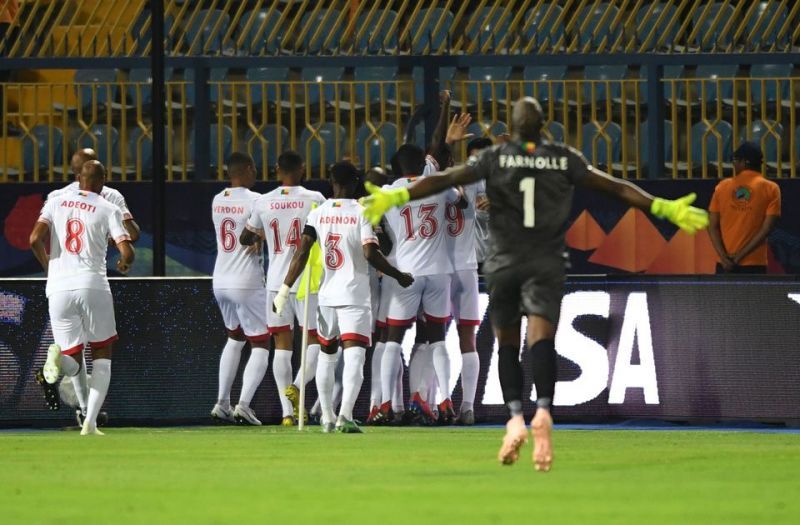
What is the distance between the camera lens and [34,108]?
1944cm

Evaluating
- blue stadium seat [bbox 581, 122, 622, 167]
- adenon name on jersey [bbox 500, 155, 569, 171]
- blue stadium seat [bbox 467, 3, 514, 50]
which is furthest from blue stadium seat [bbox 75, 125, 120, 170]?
adenon name on jersey [bbox 500, 155, 569, 171]

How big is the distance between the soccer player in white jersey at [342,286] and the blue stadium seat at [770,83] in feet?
23.2

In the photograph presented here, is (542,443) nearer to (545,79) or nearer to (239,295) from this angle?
(239,295)

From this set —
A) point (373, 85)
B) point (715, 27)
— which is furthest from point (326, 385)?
point (715, 27)

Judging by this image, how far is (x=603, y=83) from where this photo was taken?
1930 centimetres

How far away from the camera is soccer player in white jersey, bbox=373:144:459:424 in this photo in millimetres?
13828

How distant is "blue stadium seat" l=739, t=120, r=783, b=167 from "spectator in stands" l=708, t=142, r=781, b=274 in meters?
2.87

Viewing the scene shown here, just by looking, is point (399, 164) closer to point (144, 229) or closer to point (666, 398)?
point (666, 398)

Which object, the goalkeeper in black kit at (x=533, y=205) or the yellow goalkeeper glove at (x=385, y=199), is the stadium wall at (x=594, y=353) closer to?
the goalkeeper in black kit at (x=533, y=205)

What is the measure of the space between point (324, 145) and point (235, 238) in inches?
183

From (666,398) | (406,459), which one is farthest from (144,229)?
(406,459)

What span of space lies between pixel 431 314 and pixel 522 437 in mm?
5238

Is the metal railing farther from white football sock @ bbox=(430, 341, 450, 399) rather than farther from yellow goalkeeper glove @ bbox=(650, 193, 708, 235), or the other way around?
yellow goalkeeper glove @ bbox=(650, 193, 708, 235)

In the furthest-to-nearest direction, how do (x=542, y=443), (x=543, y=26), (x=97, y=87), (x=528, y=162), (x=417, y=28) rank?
(x=417, y=28), (x=543, y=26), (x=97, y=87), (x=528, y=162), (x=542, y=443)
